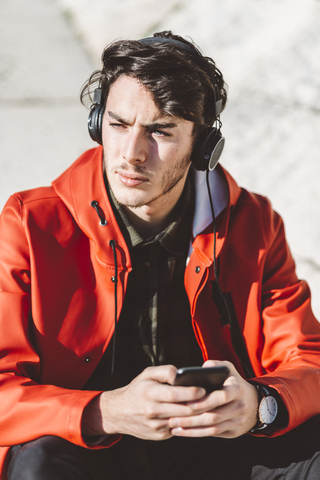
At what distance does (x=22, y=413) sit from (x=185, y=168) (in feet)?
3.17

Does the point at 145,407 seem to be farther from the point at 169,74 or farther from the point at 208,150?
the point at 169,74

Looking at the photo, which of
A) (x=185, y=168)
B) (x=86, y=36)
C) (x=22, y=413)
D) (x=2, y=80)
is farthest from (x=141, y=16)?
(x=22, y=413)

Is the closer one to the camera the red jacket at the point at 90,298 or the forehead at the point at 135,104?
the red jacket at the point at 90,298

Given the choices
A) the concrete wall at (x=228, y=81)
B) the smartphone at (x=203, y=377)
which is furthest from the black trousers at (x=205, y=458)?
the concrete wall at (x=228, y=81)

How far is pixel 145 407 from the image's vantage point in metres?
1.22

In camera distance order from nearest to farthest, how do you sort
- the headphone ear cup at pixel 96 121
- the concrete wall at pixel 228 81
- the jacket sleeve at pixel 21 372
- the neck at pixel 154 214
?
the jacket sleeve at pixel 21 372, the headphone ear cup at pixel 96 121, the neck at pixel 154 214, the concrete wall at pixel 228 81

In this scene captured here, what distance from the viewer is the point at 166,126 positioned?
158 cm

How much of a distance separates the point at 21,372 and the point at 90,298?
32 centimetres

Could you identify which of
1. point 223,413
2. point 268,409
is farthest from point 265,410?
point 223,413

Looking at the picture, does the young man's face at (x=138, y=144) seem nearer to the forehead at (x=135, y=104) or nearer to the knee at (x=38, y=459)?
the forehead at (x=135, y=104)

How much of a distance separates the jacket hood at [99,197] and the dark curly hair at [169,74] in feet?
0.71

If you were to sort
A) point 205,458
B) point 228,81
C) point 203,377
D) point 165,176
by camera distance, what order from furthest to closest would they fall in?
point 228,81
point 165,176
point 205,458
point 203,377

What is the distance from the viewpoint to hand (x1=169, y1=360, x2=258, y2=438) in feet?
4.04

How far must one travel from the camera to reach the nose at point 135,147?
1531 mm
